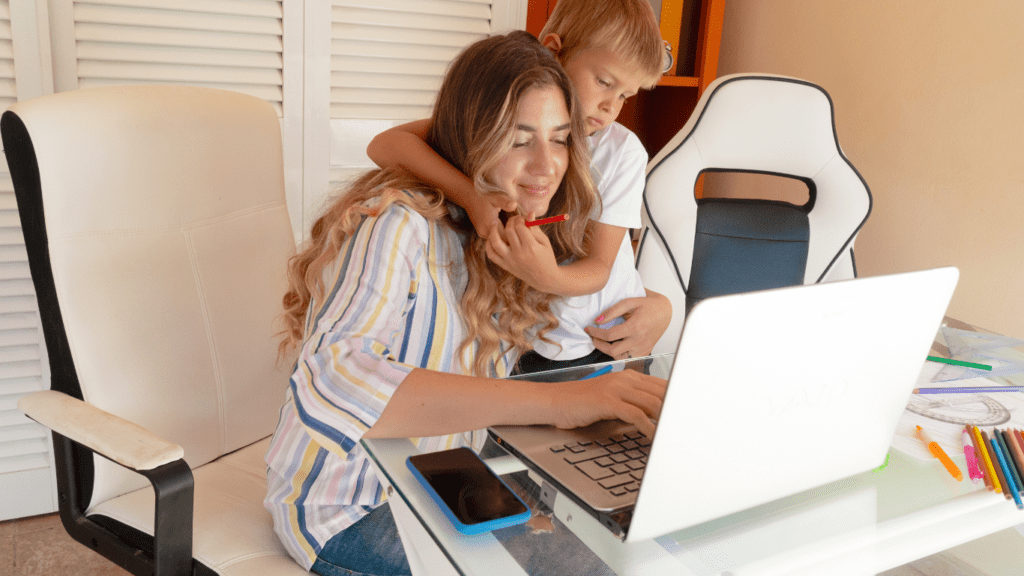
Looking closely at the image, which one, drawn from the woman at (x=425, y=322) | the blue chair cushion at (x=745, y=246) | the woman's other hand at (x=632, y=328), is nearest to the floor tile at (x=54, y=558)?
the woman at (x=425, y=322)

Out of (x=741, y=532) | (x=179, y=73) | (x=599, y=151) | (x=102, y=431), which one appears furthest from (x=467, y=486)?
(x=179, y=73)

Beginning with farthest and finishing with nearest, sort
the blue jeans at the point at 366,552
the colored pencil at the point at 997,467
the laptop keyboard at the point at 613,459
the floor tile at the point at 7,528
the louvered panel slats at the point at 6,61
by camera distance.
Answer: the floor tile at the point at 7,528
the louvered panel slats at the point at 6,61
the blue jeans at the point at 366,552
the colored pencil at the point at 997,467
the laptop keyboard at the point at 613,459

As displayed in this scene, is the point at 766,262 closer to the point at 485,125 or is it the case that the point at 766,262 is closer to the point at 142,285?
the point at 485,125

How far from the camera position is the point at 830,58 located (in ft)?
7.25

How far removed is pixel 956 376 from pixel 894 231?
0.98m

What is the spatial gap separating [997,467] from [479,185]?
2.36ft

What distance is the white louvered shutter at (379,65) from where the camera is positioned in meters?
2.00

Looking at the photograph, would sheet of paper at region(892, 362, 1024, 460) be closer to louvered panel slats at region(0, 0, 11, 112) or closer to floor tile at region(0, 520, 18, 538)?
louvered panel slats at region(0, 0, 11, 112)

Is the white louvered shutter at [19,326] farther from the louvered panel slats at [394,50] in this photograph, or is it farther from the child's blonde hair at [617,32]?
the child's blonde hair at [617,32]

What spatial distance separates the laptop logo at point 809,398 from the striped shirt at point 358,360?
13.3 inches

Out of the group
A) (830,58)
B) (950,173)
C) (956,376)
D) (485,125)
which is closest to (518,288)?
(485,125)

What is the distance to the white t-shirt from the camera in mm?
1263

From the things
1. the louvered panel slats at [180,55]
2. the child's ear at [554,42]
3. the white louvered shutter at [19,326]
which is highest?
the child's ear at [554,42]

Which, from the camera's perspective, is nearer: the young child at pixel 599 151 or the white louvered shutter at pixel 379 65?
the young child at pixel 599 151
